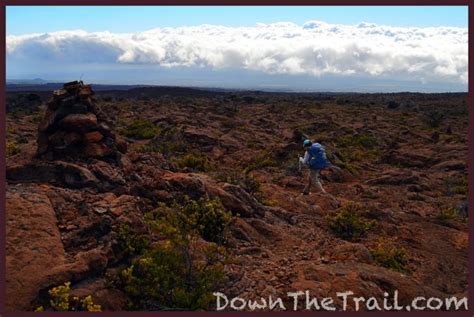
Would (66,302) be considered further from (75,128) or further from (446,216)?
(446,216)

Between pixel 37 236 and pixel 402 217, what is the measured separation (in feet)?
31.9

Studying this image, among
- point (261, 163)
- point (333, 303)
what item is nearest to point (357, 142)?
point (261, 163)

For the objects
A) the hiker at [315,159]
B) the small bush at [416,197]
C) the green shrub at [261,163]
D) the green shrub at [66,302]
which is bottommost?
the small bush at [416,197]

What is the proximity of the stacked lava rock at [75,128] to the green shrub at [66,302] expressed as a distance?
5408 millimetres

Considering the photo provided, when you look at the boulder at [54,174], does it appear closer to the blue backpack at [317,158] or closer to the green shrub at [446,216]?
the blue backpack at [317,158]

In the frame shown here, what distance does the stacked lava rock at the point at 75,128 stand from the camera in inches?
432

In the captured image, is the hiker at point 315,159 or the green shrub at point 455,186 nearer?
the hiker at point 315,159

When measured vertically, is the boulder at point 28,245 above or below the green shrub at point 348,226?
above

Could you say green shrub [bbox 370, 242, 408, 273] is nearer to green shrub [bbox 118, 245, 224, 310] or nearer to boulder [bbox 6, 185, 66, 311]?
green shrub [bbox 118, 245, 224, 310]

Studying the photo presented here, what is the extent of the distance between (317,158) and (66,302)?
9.85 metres

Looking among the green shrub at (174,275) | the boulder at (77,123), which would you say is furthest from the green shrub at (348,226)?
the boulder at (77,123)

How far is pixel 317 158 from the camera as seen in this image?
14.2m

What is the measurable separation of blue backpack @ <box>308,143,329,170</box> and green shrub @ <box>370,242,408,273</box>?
16.6 ft

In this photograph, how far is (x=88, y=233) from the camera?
766cm
